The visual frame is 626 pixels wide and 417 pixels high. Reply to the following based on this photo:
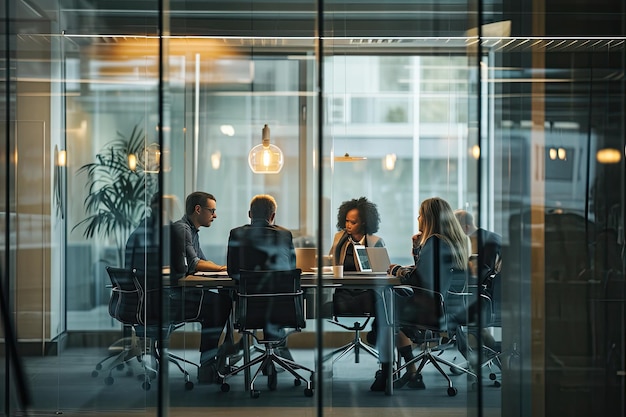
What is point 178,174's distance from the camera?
5.35 meters

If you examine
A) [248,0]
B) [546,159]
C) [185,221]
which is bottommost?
[185,221]

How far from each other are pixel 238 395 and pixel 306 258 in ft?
3.08

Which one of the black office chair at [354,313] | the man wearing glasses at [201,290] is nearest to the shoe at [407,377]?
the black office chair at [354,313]

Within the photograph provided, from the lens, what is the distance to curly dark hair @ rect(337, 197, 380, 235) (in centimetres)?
531

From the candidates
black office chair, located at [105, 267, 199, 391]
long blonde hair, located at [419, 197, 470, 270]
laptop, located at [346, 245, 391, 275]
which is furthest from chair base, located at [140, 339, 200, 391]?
long blonde hair, located at [419, 197, 470, 270]

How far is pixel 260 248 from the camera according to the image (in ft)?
17.7

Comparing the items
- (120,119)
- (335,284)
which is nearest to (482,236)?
(335,284)

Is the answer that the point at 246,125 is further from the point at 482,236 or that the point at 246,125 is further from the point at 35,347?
the point at 35,347

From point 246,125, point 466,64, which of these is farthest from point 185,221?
point 466,64

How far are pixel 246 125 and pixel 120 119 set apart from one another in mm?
792

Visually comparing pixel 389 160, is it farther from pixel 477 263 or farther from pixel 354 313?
pixel 354 313

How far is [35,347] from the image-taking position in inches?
219

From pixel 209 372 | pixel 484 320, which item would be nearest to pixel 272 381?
pixel 209 372

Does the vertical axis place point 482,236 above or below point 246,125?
below
